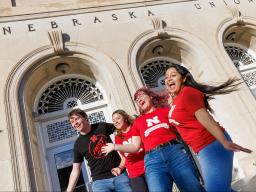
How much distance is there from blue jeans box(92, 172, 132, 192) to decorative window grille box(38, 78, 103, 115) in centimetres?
487

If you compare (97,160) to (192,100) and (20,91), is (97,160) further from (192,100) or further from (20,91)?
(20,91)

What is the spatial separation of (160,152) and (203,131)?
2.34ft

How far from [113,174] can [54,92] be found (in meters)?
5.33

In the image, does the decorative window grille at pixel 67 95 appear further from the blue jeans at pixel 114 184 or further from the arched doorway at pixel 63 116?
the blue jeans at pixel 114 184

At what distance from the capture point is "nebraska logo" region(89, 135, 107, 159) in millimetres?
4023

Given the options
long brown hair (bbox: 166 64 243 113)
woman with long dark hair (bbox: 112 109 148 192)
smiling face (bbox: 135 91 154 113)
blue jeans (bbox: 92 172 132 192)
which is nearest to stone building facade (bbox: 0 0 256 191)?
blue jeans (bbox: 92 172 132 192)

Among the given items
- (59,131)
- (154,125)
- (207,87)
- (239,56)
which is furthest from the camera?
(239,56)

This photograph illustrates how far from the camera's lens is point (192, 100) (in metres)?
2.73

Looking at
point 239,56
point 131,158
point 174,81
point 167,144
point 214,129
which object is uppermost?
point 239,56

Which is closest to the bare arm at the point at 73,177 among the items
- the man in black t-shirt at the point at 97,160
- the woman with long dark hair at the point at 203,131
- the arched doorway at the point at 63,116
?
the man in black t-shirt at the point at 97,160

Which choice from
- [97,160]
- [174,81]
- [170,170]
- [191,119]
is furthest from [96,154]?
[191,119]

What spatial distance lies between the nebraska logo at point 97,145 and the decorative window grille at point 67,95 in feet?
14.7

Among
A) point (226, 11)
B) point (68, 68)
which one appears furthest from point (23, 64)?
point (226, 11)

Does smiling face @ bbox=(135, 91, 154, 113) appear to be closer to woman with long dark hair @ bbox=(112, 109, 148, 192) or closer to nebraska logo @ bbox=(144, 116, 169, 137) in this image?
nebraska logo @ bbox=(144, 116, 169, 137)
